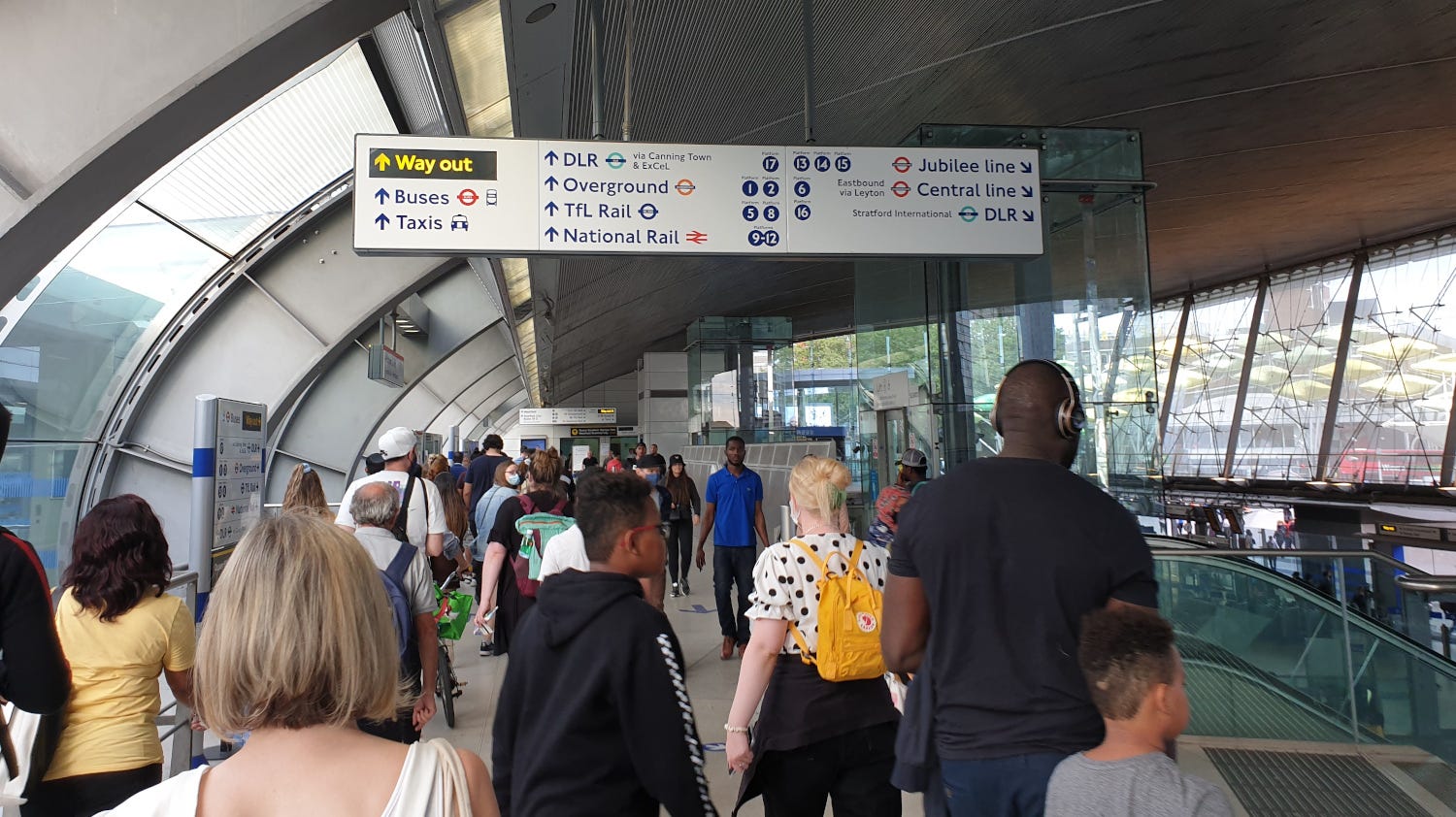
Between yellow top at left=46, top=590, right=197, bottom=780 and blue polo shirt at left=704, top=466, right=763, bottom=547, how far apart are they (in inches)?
196

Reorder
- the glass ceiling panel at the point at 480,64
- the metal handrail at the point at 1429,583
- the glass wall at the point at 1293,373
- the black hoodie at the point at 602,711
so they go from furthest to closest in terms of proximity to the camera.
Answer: the glass wall at the point at 1293,373
the glass ceiling panel at the point at 480,64
the metal handrail at the point at 1429,583
the black hoodie at the point at 602,711

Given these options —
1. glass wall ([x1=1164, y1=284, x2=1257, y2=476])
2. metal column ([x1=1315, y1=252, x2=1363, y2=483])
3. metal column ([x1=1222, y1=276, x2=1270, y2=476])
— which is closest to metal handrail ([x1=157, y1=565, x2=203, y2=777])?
metal column ([x1=1315, y1=252, x2=1363, y2=483])

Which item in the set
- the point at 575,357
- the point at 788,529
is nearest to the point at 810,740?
the point at 788,529

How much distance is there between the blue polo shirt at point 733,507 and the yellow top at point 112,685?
497 cm

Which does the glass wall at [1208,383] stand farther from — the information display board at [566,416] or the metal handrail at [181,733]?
the metal handrail at [181,733]

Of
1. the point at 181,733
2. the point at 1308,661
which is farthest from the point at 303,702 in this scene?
the point at 1308,661

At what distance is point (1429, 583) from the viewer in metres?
4.63

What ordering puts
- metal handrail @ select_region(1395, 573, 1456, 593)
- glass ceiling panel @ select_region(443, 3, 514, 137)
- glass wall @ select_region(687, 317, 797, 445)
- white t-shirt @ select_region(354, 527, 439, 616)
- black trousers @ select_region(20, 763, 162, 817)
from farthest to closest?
glass wall @ select_region(687, 317, 797, 445) < glass ceiling panel @ select_region(443, 3, 514, 137) < metal handrail @ select_region(1395, 573, 1456, 593) < white t-shirt @ select_region(354, 527, 439, 616) < black trousers @ select_region(20, 763, 162, 817)

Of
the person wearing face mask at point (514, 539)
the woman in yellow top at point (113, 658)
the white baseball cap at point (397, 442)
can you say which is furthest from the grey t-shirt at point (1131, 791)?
the person wearing face mask at point (514, 539)

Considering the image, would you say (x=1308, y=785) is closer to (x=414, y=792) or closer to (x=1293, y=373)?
(x=414, y=792)

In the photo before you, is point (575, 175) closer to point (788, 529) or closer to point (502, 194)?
point (502, 194)

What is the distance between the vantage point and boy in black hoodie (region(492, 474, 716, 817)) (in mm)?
1872

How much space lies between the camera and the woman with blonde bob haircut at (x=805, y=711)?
288cm

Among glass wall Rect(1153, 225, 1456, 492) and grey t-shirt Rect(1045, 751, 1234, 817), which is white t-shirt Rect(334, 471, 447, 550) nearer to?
grey t-shirt Rect(1045, 751, 1234, 817)
